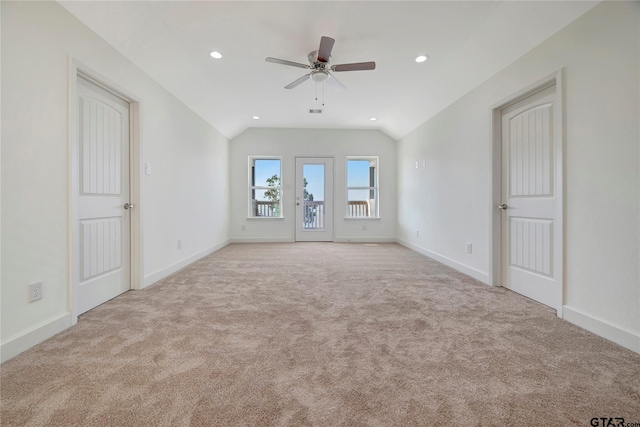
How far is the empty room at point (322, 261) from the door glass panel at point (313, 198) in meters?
2.39

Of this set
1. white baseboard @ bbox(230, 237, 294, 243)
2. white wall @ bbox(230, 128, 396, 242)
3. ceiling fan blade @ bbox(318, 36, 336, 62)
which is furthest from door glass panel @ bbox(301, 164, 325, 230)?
ceiling fan blade @ bbox(318, 36, 336, 62)

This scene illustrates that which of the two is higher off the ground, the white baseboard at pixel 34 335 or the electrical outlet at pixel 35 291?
the electrical outlet at pixel 35 291

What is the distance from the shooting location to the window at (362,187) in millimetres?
6594

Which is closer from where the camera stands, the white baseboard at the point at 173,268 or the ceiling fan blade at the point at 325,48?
the ceiling fan blade at the point at 325,48

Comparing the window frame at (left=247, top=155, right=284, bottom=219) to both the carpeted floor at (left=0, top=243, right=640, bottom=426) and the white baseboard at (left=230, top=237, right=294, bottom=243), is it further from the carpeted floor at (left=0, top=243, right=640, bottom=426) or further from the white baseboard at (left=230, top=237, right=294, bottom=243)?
the carpeted floor at (left=0, top=243, right=640, bottom=426)

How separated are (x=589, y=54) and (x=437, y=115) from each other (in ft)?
7.84

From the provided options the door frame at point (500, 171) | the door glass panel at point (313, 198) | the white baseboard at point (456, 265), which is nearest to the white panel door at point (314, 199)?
the door glass panel at point (313, 198)

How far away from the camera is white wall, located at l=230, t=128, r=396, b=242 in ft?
20.7

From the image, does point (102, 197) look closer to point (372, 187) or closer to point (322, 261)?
point (322, 261)

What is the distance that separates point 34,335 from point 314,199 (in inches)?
208

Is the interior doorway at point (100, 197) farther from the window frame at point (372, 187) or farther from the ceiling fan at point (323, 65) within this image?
the window frame at point (372, 187)

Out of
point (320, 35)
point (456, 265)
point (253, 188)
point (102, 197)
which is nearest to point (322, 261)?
point (456, 265)

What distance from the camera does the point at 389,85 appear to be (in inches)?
156

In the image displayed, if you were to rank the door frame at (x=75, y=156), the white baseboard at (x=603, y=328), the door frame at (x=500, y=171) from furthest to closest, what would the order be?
the door frame at (x=500, y=171), the door frame at (x=75, y=156), the white baseboard at (x=603, y=328)
